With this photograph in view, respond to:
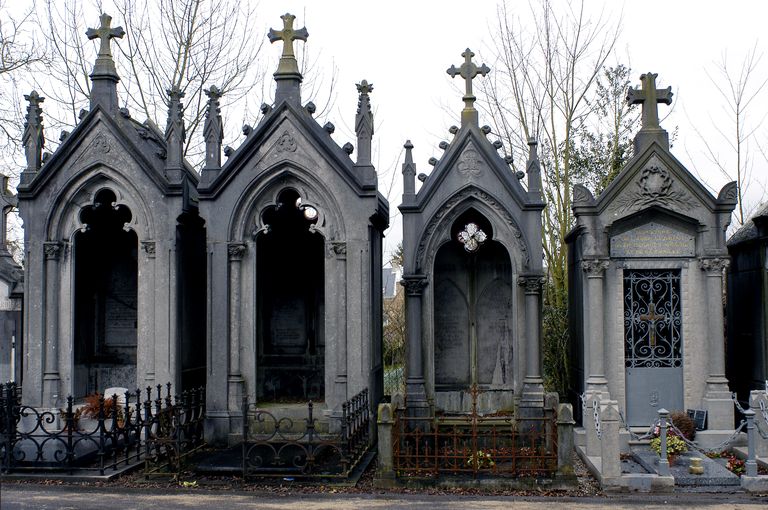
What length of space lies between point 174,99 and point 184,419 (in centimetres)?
538

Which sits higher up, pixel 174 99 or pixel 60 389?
pixel 174 99

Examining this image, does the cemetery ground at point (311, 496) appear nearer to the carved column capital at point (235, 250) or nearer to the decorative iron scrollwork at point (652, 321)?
the decorative iron scrollwork at point (652, 321)

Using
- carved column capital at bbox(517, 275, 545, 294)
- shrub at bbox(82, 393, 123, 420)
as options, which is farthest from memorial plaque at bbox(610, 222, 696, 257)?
shrub at bbox(82, 393, 123, 420)

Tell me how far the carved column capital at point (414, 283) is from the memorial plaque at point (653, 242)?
10.7 feet

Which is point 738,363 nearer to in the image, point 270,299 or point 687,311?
point 687,311

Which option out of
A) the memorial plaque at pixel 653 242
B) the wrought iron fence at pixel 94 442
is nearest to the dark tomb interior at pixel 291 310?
the wrought iron fence at pixel 94 442

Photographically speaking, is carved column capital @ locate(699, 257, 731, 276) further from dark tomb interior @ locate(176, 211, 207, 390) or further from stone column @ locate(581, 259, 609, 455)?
dark tomb interior @ locate(176, 211, 207, 390)

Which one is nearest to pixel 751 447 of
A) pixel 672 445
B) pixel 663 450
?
pixel 663 450

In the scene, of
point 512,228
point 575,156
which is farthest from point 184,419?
point 575,156

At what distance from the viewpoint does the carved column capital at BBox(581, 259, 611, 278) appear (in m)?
12.8

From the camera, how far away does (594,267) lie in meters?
12.8

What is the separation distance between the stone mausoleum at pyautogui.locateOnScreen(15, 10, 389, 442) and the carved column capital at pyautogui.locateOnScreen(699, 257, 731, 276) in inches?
218

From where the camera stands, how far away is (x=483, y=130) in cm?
1345

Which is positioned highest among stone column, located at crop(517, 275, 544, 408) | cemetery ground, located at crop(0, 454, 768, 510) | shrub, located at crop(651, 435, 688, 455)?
stone column, located at crop(517, 275, 544, 408)
